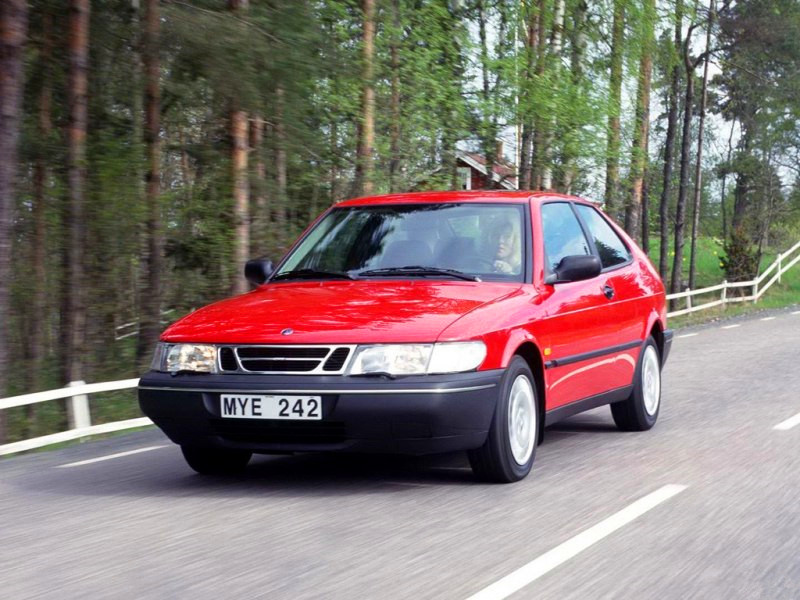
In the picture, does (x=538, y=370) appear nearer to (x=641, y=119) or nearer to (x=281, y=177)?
(x=281, y=177)

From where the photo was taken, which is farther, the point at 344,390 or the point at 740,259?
the point at 740,259

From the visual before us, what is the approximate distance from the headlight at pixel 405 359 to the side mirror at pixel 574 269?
4.73ft

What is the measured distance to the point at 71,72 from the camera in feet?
44.3

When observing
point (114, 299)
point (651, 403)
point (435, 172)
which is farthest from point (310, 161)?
point (651, 403)

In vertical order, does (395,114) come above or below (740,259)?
above

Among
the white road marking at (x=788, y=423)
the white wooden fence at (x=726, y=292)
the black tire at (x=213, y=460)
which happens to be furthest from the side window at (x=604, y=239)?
the white wooden fence at (x=726, y=292)

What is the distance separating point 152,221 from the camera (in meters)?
15.5

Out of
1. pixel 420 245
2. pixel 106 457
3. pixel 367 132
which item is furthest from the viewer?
pixel 367 132

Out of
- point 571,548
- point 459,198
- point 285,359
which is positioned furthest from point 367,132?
point 571,548

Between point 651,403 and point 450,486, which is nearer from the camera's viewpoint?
point 450,486

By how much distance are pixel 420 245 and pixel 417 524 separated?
2.31 meters

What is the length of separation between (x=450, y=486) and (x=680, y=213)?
36.7 m

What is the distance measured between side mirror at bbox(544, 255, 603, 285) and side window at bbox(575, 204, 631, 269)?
1201mm

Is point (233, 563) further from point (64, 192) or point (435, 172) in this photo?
point (435, 172)
